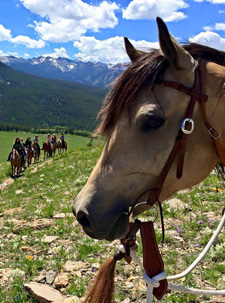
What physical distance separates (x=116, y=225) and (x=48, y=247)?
13.4ft

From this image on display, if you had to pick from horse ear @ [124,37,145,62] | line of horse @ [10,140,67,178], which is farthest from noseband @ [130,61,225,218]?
line of horse @ [10,140,67,178]

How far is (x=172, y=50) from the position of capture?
1.98 meters

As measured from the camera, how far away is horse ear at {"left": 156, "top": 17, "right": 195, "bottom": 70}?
188 centimetres

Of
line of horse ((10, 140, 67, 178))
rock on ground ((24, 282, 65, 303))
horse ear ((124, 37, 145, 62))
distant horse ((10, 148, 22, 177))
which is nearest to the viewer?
horse ear ((124, 37, 145, 62))

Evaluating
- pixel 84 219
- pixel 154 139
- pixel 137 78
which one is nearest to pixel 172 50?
pixel 137 78

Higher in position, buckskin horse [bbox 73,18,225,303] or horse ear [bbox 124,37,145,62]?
horse ear [bbox 124,37,145,62]

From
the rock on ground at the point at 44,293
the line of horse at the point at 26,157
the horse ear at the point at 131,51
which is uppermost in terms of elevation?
the horse ear at the point at 131,51

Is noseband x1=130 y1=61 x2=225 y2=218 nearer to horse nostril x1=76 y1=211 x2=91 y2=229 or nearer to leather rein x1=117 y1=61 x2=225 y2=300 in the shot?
leather rein x1=117 y1=61 x2=225 y2=300

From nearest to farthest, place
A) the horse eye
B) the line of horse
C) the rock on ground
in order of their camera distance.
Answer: the horse eye → the rock on ground → the line of horse

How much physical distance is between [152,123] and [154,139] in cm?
13

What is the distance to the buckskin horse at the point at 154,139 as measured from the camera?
2.07 m

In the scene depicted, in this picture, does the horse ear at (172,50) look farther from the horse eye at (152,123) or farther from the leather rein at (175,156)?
the horse eye at (152,123)

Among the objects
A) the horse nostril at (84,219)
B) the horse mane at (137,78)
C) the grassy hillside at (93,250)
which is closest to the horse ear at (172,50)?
the horse mane at (137,78)

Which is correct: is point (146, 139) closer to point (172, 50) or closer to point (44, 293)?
point (172, 50)
